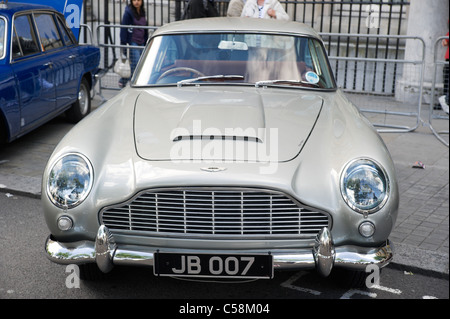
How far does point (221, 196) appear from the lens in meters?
3.36

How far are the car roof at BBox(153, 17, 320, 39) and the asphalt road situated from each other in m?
2.05

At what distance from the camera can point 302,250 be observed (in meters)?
3.40

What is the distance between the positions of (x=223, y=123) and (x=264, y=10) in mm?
5458

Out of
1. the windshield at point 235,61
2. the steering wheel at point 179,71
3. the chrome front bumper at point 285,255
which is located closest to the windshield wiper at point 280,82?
the windshield at point 235,61

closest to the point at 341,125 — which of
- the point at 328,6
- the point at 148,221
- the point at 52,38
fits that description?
the point at 148,221

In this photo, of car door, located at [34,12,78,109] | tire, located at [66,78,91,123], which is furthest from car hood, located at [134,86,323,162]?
tire, located at [66,78,91,123]

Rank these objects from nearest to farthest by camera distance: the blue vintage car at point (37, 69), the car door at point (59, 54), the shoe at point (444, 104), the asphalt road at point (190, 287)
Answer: the asphalt road at point (190, 287) < the blue vintage car at point (37, 69) < the car door at point (59, 54) < the shoe at point (444, 104)

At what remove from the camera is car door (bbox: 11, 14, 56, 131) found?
22.1ft

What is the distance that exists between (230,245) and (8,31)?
465cm

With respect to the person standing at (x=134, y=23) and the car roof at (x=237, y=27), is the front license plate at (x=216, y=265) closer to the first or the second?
the car roof at (x=237, y=27)

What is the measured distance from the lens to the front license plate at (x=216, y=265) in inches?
132

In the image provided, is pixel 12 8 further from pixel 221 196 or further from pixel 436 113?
pixel 436 113

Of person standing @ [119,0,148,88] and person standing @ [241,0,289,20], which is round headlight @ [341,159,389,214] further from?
person standing @ [119,0,148,88]

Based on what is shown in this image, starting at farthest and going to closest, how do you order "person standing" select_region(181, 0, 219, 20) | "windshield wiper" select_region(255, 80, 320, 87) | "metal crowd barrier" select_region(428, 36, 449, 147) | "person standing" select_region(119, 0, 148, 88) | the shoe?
"person standing" select_region(119, 0, 148, 88) → "person standing" select_region(181, 0, 219, 20) → the shoe → "metal crowd barrier" select_region(428, 36, 449, 147) → "windshield wiper" select_region(255, 80, 320, 87)
